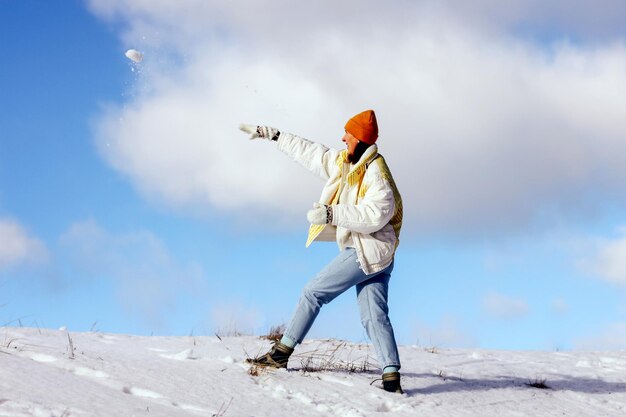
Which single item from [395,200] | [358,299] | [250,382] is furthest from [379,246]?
[250,382]

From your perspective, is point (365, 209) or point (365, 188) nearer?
point (365, 209)

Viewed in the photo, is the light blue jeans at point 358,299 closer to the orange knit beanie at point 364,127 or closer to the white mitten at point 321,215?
the white mitten at point 321,215

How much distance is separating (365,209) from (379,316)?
90cm

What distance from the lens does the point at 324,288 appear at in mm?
5895

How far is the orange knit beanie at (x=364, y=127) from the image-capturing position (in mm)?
6062

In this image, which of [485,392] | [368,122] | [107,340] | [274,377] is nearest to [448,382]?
[485,392]

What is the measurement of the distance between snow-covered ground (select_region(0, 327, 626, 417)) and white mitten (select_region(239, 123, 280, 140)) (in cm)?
205

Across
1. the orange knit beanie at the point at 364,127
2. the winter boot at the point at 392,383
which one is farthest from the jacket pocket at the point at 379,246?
the winter boot at the point at 392,383

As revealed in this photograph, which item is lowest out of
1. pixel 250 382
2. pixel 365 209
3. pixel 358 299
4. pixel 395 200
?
pixel 250 382

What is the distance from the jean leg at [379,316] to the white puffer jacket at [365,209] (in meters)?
0.21

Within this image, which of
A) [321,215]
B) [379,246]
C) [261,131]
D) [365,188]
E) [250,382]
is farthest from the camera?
[261,131]

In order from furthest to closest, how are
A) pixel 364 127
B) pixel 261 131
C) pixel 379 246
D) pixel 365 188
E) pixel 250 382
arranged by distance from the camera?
pixel 261 131 → pixel 364 127 → pixel 365 188 → pixel 379 246 → pixel 250 382

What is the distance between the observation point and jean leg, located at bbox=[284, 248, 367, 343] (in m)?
5.84

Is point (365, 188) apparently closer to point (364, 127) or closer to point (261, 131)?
point (364, 127)
